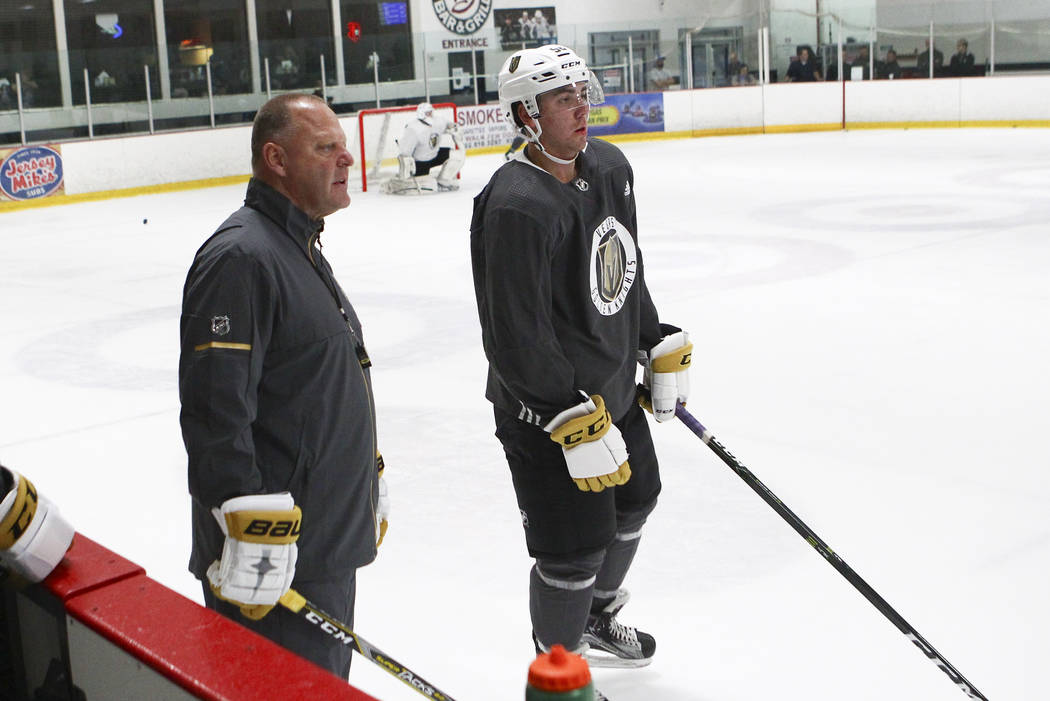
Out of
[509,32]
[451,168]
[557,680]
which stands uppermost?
[509,32]

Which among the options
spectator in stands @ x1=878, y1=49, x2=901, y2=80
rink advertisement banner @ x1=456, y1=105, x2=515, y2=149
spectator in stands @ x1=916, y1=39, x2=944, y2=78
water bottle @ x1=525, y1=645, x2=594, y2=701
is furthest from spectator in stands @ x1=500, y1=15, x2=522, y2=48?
water bottle @ x1=525, y1=645, x2=594, y2=701

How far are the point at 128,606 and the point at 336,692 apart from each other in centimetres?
39

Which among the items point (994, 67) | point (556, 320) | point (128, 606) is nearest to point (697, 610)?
point (556, 320)

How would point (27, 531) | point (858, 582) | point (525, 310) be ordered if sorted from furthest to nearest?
point (858, 582), point (525, 310), point (27, 531)

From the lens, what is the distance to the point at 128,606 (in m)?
1.48

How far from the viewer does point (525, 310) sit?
221cm

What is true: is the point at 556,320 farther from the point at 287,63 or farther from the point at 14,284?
the point at 287,63

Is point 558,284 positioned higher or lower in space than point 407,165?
lower

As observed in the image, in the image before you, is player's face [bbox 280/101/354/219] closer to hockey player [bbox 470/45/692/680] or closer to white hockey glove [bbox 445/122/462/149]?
hockey player [bbox 470/45/692/680]

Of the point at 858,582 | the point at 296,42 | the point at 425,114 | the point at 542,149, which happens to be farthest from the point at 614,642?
the point at 296,42

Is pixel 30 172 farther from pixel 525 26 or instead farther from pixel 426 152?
pixel 525 26

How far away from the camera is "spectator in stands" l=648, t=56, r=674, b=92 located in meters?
18.0

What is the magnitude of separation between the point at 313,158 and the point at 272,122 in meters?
0.08

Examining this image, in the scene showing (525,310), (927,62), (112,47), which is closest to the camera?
(525,310)
